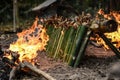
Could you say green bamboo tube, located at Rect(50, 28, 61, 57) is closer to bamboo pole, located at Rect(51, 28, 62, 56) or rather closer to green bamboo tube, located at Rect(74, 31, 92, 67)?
bamboo pole, located at Rect(51, 28, 62, 56)

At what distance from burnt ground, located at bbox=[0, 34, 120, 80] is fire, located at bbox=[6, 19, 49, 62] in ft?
0.88

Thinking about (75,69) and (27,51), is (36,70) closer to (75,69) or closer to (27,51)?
(75,69)

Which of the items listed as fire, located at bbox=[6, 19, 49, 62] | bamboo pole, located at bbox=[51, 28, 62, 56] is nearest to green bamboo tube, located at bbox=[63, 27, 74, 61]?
bamboo pole, located at bbox=[51, 28, 62, 56]

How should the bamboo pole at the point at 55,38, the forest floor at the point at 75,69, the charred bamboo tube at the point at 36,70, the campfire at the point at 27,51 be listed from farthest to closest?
the bamboo pole at the point at 55,38 → the campfire at the point at 27,51 → the forest floor at the point at 75,69 → the charred bamboo tube at the point at 36,70

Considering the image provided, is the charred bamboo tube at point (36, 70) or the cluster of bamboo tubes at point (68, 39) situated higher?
the cluster of bamboo tubes at point (68, 39)

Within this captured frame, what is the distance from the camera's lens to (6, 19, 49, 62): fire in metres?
8.33

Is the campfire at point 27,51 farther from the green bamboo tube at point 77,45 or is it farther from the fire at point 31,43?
the green bamboo tube at point 77,45

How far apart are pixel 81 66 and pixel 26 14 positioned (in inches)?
469

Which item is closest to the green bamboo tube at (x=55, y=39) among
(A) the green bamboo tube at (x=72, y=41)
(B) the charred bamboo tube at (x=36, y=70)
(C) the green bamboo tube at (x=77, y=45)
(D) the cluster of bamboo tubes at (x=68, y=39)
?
(D) the cluster of bamboo tubes at (x=68, y=39)

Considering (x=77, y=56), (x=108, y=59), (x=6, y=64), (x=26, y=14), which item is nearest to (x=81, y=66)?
(x=77, y=56)

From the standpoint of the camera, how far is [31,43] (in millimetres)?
9562

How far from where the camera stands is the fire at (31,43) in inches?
328

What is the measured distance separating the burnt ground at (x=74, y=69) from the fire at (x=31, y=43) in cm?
27

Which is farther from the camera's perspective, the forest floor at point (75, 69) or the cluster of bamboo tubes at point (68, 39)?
the cluster of bamboo tubes at point (68, 39)
